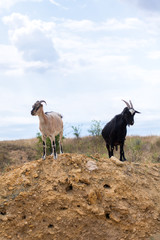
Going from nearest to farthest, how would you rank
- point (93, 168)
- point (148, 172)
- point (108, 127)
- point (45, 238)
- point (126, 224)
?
point (45, 238) → point (126, 224) → point (93, 168) → point (148, 172) → point (108, 127)

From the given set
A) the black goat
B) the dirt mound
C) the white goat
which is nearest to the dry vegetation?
the black goat

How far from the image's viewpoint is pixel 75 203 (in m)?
5.60

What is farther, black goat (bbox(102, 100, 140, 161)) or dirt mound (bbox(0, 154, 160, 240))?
black goat (bbox(102, 100, 140, 161))

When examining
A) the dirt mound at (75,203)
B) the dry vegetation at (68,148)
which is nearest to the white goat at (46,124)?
the dirt mound at (75,203)

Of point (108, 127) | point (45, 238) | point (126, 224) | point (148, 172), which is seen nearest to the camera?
point (45, 238)

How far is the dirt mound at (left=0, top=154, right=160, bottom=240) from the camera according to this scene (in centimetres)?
548

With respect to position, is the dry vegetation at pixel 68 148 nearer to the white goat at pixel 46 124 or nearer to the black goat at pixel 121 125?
the black goat at pixel 121 125

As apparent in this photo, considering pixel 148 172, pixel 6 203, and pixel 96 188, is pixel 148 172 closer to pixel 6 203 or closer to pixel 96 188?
pixel 96 188

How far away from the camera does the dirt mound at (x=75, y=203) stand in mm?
5480

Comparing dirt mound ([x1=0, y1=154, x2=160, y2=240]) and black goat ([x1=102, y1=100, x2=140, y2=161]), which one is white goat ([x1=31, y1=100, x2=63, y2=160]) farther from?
black goat ([x1=102, y1=100, x2=140, y2=161])

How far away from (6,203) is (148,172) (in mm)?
3334

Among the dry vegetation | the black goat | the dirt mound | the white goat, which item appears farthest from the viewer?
the dry vegetation

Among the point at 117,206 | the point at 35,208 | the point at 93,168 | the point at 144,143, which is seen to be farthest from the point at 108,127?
the point at 144,143

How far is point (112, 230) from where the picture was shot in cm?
562
